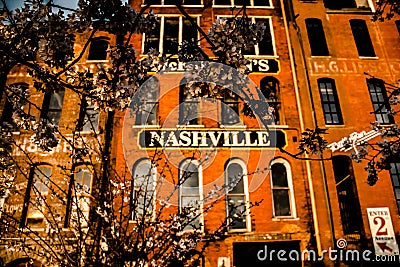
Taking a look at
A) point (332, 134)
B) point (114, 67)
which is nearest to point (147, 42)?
point (332, 134)

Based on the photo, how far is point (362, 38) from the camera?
52.4 ft

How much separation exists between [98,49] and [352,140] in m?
12.7

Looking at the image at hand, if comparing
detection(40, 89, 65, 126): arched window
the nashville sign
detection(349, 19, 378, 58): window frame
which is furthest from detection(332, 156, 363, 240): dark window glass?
detection(40, 89, 65, 126): arched window

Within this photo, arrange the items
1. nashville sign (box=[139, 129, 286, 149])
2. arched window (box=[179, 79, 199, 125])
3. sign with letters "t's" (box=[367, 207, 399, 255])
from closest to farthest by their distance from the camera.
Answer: sign with letters "t's" (box=[367, 207, 399, 255]) → nashville sign (box=[139, 129, 286, 149]) → arched window (box=[179, 79, 199, 125])

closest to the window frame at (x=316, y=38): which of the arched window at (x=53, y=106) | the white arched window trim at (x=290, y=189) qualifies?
the white arched window trim at (x=290, y=189)

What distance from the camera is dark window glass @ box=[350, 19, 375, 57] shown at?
15.6 m

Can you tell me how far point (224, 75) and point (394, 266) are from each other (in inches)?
440

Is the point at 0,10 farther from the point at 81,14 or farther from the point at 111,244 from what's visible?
the point at 111,244

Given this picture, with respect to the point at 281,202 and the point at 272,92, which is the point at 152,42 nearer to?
the point at 272,92

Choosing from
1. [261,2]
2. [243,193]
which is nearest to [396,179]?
[243,193]

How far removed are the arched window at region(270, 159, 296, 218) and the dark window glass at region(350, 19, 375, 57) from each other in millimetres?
7394

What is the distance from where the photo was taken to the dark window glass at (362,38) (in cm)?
1560

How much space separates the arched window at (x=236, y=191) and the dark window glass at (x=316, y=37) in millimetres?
7166

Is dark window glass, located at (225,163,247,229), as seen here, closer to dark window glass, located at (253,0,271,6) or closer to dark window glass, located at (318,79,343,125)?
dark window glass, located at (318,79,343,125)
